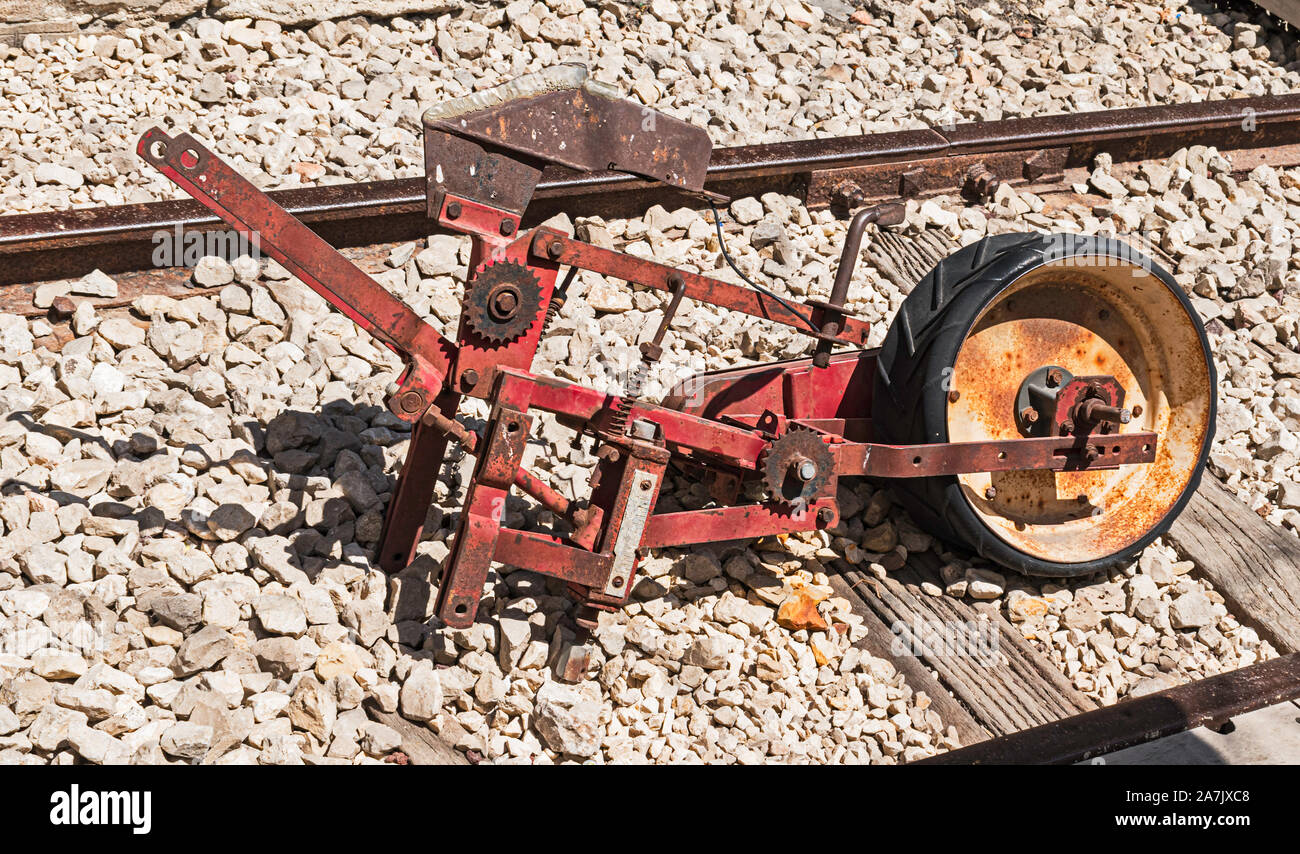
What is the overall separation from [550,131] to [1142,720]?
7.23ft

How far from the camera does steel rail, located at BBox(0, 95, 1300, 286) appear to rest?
4762 mm

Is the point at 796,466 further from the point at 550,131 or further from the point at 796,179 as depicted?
the point at 796,179

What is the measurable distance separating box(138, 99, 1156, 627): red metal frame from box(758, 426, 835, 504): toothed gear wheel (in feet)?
0.05

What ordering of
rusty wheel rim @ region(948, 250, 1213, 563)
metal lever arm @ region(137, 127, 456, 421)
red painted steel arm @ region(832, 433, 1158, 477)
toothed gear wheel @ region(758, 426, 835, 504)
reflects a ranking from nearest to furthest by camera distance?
metal lever arm @ region(137, 127, 456, 421), toothed gear wheel @ region(758, 426, 835, 504), red painted steel arm @ region(832, 433, 1158, 477), rusty wheel rim @ region(948, 250, 1213, 563)

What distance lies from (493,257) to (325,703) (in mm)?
1294

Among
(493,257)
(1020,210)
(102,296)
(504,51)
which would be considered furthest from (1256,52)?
(102,296)

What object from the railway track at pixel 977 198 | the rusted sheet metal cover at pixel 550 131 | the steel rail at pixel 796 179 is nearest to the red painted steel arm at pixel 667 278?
the rusted sheet metal cover at pixel 550 131

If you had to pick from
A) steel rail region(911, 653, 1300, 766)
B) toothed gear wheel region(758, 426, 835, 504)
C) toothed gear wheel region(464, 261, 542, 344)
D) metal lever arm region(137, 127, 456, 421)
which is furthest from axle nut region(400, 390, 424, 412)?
steel rail region(911, 653, 1300, 766)

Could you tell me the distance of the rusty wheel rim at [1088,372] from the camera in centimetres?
444

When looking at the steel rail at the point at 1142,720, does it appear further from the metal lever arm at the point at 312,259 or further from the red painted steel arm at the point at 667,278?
the metal lever arm at the point at 312,259

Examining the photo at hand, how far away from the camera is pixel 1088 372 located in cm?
459

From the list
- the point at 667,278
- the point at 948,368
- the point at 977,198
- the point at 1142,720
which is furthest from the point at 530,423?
the point at 977,198

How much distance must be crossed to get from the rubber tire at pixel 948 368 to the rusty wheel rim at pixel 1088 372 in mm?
45

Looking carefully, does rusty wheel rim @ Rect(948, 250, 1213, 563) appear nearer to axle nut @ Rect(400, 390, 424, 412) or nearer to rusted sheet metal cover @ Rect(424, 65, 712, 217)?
Result: rusted sheet metal cover @ Rect(424, 65, 712, 217)
